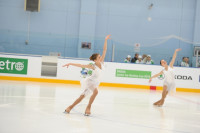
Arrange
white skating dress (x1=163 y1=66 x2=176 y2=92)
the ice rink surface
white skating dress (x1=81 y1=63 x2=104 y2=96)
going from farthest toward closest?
white skating dress (x1=163 y1=66 x2=176 y2=92)
white skating dress (x1=81 y1=63 x2=104 y2=96)
the ice rink surface

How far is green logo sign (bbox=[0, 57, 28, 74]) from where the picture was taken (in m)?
13.2

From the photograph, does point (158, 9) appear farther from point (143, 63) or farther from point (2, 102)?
point (2, 102)

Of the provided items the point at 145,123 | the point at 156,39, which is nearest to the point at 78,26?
the point at 156,39

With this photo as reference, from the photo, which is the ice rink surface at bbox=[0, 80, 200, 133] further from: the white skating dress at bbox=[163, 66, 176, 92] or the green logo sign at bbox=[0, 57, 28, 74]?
the green logo sign at bbox=[0, 57, 28, 74]

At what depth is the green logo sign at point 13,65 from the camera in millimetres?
13242

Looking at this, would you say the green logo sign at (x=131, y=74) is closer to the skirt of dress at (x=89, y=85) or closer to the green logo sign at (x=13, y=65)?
the green logo sign at (x=13, y=65)

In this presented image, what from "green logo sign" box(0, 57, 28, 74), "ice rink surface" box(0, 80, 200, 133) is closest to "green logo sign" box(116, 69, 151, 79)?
"green logo sign" box(0, 57, 28, 74)

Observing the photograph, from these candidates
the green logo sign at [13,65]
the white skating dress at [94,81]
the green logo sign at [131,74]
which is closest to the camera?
the white skating dress at [94,81]

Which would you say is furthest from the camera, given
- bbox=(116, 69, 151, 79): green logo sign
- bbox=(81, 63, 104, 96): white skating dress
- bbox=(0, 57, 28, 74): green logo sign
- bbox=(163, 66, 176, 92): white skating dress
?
bbox=(116, 69, 151, 79): green logo sign

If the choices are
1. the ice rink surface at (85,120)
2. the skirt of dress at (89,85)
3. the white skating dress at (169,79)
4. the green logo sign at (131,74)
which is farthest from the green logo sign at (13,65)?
the skirt of dress at (89,85)

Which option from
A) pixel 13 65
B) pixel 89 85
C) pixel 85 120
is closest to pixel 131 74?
pixel 13 65

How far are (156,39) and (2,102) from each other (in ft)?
43.5

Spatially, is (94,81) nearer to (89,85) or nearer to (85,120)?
(89,85)

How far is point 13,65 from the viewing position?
43.5ft
